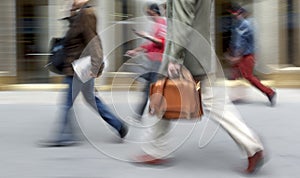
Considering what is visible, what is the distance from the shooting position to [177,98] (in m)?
5.17

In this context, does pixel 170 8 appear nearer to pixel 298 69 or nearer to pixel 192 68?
pixel 192 68

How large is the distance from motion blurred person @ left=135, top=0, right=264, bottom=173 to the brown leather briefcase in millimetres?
125

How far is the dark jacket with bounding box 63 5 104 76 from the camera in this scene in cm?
626

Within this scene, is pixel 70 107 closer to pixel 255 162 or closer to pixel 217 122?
pixel 217 122

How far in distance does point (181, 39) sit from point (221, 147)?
69.9 inches

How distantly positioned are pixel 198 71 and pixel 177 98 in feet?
1.20

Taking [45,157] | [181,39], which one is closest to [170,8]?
[181,39]

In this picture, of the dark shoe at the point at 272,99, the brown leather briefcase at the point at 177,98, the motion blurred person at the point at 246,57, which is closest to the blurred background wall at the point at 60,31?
the motion blurred person at the point at 246,57

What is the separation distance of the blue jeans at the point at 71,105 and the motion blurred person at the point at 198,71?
1115 mm

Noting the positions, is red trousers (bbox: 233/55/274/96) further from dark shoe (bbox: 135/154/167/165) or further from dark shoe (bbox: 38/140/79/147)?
dark shoe (bbox: 135/154/167/165)

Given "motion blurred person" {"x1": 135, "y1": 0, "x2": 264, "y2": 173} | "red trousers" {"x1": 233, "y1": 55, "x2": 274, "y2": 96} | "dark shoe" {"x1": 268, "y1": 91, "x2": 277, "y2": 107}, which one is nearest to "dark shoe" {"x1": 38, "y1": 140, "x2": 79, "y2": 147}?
"motion blurred person" {"x1": 135, "y1": 0, "x2": 264, "y2": 173}

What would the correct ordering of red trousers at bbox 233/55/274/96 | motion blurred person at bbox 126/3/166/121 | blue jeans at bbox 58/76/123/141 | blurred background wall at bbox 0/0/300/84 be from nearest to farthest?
1. motion blurred person at bbox 126/3/166/121
2. blue jeans at bbox 58/76/123/141
3. red trousers at bbox 233/55/274/96
4. blurred background wall at bbox 0/0/300/84

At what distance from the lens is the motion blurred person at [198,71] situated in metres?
5.14

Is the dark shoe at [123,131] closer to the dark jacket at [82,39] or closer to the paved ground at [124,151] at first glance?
the paved ground at [124,151]
